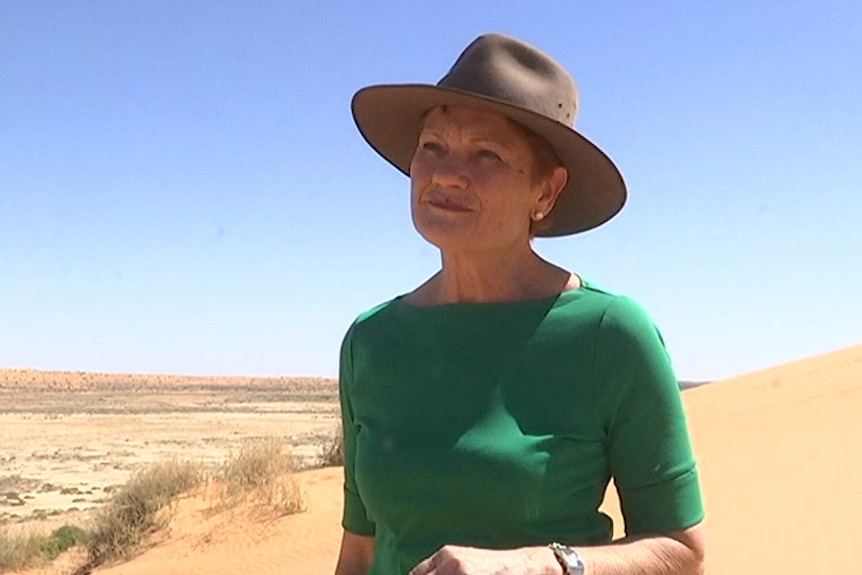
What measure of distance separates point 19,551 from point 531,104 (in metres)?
14.7

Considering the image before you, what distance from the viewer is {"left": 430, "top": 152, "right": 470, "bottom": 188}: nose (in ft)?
6.42

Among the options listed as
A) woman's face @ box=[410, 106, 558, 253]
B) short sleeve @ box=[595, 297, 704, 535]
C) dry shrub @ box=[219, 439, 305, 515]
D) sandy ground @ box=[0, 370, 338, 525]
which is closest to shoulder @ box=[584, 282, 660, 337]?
short sleeve @ box=[595, 297, 704, 535]

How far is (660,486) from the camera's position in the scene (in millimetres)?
1809

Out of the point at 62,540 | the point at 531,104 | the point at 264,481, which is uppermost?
the point at 531,104

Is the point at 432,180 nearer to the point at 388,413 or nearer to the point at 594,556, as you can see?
the point at 388,413

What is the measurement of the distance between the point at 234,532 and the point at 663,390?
1210 cm

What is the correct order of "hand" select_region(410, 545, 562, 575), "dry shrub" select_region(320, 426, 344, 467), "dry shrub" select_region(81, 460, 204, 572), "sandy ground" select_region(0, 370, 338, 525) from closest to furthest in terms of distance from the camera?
"hand" select_region(410, 545, 562, 575) → "dry shrub" select_region(81, 460, 204, 572) → "dry shrub" select_region(320, 426, 344, 467) → "sandy ground" select_region(0, 370, 338, 525)

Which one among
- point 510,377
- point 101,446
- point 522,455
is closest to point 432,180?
point 510,377

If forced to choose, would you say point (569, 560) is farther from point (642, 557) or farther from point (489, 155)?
point (489, 155)

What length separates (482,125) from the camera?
6.43 ft

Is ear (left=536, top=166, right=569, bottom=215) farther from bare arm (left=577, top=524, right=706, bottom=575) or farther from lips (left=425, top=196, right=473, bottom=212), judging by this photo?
bare arm (left=577, top=524, right=706, bottom=575)

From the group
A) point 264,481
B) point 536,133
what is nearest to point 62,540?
point 264,481

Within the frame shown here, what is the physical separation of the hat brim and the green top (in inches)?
9.7

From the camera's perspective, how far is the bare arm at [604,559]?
1.63m
